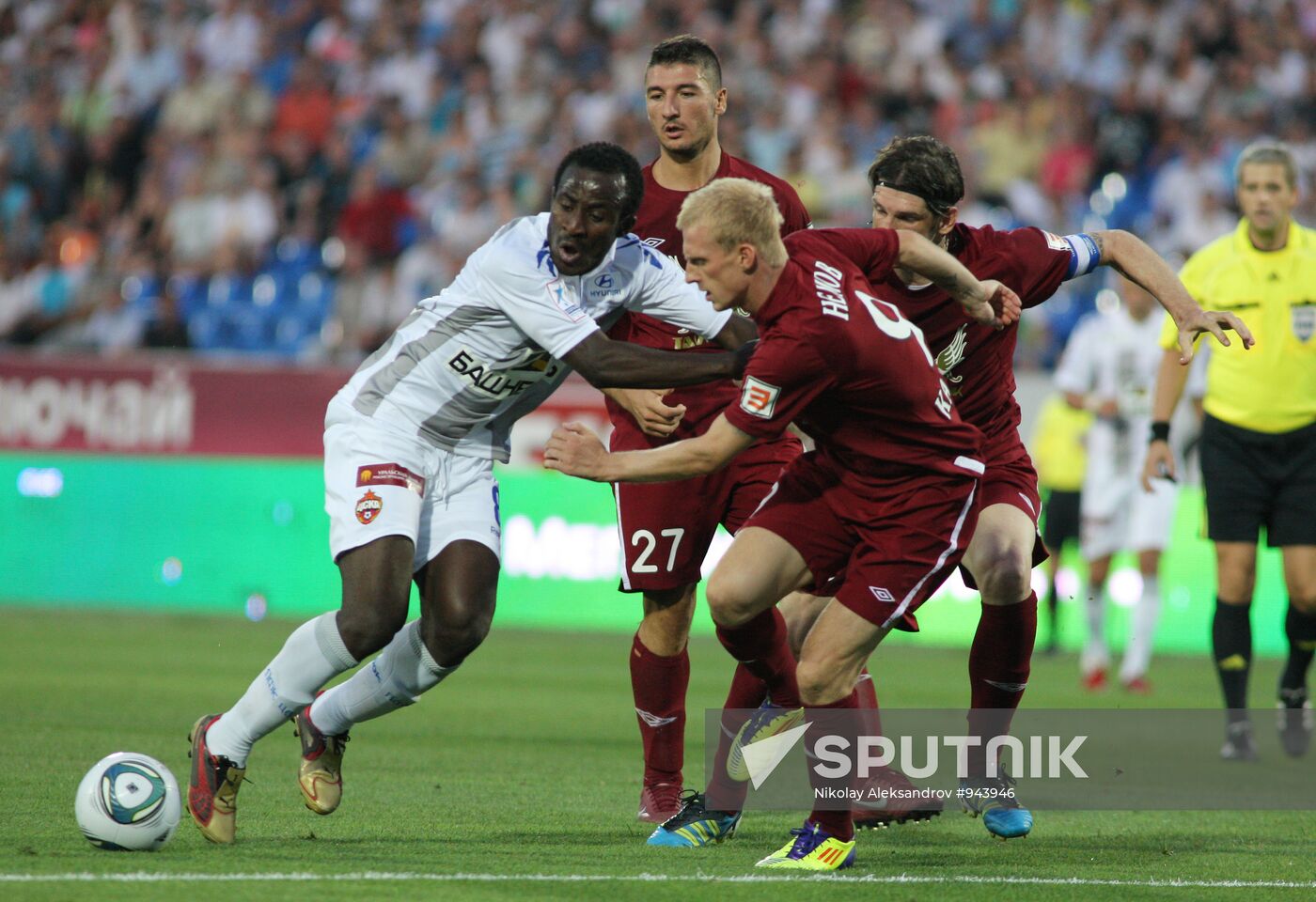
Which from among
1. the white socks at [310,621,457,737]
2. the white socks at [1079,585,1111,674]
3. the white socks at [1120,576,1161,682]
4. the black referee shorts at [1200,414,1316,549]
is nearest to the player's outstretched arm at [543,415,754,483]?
the white socks at [310,621,457,737]

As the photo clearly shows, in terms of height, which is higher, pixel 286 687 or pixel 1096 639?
pixel 286 687

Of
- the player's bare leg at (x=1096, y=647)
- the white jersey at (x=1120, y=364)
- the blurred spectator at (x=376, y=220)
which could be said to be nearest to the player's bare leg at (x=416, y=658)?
the player's bare leg at (x=1096, y=647)

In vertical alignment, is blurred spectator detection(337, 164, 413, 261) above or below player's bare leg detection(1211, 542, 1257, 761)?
above

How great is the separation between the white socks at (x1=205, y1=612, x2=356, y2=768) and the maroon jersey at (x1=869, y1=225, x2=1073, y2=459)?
7.15ft

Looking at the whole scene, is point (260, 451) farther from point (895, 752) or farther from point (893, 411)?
point (893, 411)

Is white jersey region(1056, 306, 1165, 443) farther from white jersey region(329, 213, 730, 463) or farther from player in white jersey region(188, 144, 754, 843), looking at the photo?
white jersey region(329, 213, 730, 463)

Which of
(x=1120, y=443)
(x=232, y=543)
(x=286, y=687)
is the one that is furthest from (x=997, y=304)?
(x=232, y=543)

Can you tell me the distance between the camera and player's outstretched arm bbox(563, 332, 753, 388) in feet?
18.8

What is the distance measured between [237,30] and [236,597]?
27.3ft

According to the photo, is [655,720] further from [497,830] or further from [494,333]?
[494,333]

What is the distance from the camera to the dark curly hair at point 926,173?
6.03 meters

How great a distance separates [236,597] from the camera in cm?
1501

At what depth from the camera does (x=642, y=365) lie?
18.8ft

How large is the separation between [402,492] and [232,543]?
31.3ft
